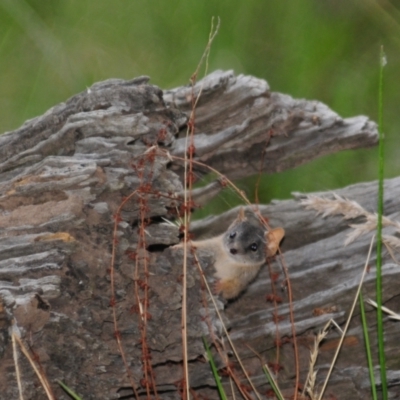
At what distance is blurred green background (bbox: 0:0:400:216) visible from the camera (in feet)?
26.3

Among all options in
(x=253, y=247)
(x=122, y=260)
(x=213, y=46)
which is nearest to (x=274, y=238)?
(x=253, y=247)

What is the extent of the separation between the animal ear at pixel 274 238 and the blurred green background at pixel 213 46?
2537 mm

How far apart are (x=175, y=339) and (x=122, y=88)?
5.80 ft

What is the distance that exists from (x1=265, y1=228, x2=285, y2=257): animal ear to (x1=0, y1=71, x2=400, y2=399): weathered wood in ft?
1.01

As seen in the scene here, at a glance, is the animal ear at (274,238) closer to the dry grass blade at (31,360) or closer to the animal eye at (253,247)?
the animal eye at (253,247)

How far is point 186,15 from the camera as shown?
27.2ft

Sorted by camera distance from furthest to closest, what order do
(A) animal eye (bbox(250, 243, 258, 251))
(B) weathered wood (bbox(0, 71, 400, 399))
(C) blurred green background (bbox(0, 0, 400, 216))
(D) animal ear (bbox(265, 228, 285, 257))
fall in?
(C) blurred green background (bbox(0, 0, 400, 216))
(A) animal eye (bbox(250, 243, 258, 251))
(D) animal ear (bbox(265, 228, 285, 257))
(B) weathered wood (bbox(0, 71, 400, 399))

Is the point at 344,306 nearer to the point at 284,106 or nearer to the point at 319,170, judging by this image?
the point at 284,106

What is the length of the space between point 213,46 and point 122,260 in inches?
161

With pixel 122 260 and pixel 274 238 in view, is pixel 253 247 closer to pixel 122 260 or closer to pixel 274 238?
pixel 274 238

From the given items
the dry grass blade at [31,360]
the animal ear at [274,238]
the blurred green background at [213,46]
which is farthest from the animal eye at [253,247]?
the blurred green background at [213,46]

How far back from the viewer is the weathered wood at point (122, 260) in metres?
4.33

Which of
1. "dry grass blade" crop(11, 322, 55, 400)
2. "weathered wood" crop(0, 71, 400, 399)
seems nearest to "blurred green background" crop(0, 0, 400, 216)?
"weathered wood" crop(0, 71, 400, 399)

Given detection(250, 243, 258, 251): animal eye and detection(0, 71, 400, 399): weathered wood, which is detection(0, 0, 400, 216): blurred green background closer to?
detection(0, 71, 400, 399): weathered wood
